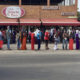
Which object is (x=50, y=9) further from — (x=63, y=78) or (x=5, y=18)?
(x=63, y=78)

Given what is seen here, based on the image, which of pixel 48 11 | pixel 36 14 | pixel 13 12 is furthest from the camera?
pixel 48 11

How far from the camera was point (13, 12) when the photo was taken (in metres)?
34.1

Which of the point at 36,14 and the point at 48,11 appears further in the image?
the point at 48,11

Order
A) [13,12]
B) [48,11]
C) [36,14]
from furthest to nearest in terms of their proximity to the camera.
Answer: [48,11]
[36,14]
[13,12]

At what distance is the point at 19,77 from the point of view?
912cm

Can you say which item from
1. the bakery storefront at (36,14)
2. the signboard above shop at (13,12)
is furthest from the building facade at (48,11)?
the signboard above shop at (13,12)

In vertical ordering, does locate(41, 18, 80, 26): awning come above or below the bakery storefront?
below

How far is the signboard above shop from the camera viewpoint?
34.0 metres

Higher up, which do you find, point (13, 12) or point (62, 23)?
point (13, 12)

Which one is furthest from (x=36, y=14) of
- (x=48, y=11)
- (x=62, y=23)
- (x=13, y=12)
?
(x=62, y=23)

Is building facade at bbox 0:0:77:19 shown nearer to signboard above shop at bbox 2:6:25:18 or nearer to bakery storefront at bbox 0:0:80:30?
bakery storefront at bbox 0:0:80:30

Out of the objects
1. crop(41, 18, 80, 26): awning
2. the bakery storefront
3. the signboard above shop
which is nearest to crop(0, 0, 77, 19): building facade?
the bakery storefront

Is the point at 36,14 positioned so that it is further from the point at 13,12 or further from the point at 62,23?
the point at 62,23

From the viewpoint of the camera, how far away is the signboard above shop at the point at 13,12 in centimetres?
3397
